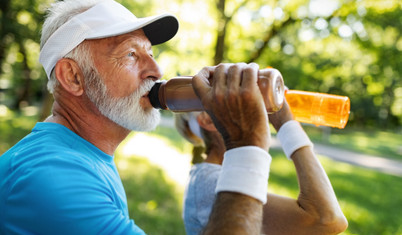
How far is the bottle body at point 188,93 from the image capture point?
1156mm

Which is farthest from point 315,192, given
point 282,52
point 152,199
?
point 282,52

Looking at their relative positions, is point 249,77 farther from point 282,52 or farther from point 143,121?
point 282,52

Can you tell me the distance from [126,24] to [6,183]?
85 centimetres

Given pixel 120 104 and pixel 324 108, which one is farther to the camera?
pixel 324 108

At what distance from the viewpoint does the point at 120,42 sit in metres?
1.60

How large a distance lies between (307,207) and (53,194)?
49.2 inches

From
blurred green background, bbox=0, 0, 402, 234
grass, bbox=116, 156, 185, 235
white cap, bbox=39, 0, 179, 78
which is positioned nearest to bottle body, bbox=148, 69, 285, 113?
white cap, bbox=39, 0, 179, 78

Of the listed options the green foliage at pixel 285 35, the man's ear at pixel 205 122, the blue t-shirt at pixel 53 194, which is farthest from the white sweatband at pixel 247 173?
the green foliage at pixel 285 35

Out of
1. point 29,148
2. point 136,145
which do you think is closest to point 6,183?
point 29,148

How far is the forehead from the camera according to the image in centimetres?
157

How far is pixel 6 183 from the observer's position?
1141mm

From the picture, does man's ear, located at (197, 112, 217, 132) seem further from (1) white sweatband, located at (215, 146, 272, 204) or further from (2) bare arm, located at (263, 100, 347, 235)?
(1) white sweatband, located at (215, 146, 272, 204)

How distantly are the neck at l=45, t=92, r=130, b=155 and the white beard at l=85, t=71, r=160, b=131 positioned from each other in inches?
1.9

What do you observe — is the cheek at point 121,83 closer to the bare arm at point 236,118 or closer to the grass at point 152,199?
the bare arm at point 236,118
